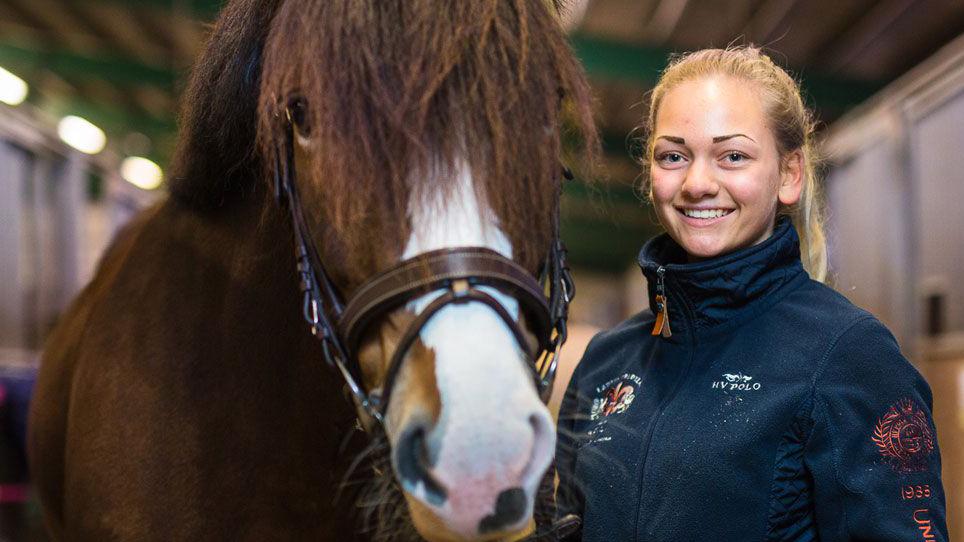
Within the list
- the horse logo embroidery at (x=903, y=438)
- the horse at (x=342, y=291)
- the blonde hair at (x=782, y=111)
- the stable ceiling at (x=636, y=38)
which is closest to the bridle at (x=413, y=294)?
the horse at (x=342, y=291)

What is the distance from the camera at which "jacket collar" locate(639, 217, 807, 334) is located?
5.05ft

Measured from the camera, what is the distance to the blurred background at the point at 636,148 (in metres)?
4.18

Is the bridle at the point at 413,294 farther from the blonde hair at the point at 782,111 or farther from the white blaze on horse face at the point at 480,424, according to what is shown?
the blonde hair at the point at 782,111

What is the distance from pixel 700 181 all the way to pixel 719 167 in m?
0.05

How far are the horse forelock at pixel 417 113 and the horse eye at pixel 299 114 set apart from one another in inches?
0.9

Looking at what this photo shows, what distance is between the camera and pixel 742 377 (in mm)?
1497

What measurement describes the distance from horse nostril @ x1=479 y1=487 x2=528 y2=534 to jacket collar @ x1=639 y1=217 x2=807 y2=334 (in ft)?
2.09

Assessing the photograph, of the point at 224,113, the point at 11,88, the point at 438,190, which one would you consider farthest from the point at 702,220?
the point at 11,88

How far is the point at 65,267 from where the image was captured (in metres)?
5.39


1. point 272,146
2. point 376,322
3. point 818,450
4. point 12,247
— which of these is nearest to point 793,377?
point 818,450

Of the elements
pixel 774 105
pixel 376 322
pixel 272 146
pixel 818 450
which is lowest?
pixel 818 450

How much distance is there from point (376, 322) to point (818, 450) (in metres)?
0.73

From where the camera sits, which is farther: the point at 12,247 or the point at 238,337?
the point at 12,247

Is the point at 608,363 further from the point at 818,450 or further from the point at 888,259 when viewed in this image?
the point at 888,259
